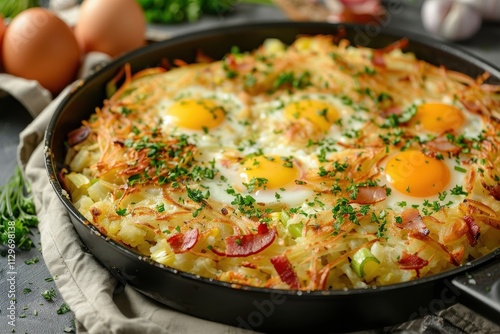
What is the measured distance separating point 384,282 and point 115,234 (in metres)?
1.57

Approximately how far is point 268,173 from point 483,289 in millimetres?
1538

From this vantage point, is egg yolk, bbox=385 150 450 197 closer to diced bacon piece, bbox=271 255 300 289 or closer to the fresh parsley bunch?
diced bacon piece, bbox=271 255 300 289

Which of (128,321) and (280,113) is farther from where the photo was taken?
(280,113)

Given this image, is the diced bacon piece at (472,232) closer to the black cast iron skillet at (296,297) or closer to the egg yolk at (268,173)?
the black cast iron skillet at (296,297)

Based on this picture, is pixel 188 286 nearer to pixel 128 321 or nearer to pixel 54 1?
pixel 128 321

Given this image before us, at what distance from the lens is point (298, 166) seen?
14.3 feet

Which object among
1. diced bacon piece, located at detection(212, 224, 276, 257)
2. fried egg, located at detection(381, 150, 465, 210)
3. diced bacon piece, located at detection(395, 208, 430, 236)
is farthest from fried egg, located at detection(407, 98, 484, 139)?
diced bacon piece, located at detection(212, 224, 276, 257)

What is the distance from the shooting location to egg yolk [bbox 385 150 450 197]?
414cm

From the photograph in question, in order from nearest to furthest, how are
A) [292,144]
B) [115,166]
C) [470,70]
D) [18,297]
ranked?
1. [18,297]
2. [115,166]
3. [292,144]
4. [470,70]

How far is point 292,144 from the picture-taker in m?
4.57

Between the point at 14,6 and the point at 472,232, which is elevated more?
the point at 472,232

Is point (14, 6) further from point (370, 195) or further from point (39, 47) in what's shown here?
point (370, 195)

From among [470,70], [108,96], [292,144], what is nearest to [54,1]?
[108,96]

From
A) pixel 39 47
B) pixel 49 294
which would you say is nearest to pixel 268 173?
pixel 49 294
